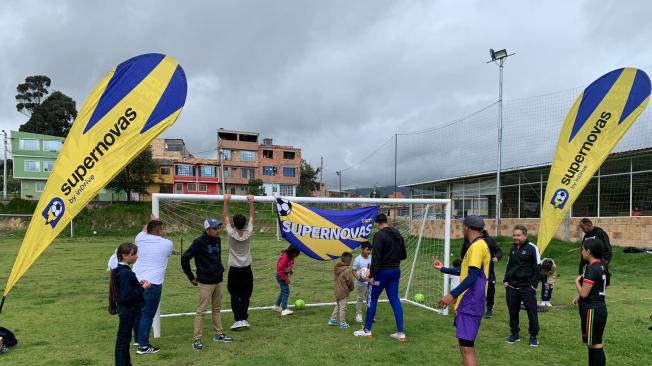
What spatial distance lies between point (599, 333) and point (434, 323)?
3.00m

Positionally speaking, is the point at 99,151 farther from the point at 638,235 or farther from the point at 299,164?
the point at 299,164

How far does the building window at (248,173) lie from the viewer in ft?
188

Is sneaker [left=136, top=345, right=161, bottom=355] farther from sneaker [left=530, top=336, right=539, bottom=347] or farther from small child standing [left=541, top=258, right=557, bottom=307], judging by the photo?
small child standing [left=541, top=258, right=557, bottom=307]

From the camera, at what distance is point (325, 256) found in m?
7.29

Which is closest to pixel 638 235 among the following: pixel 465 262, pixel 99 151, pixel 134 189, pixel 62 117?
pixel 465 262

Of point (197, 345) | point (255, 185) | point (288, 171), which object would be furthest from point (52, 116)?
point (197, 345)

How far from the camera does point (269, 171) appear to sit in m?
58.8

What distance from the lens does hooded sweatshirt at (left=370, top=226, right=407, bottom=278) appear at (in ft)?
19.0

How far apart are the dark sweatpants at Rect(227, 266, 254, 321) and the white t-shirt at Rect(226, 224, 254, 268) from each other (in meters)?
0.09

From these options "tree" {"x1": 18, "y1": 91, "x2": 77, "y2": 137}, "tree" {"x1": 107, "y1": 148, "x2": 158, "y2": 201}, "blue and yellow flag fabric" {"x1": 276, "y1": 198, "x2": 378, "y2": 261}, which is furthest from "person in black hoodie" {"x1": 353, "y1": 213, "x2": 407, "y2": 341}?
"tree" {"x1": 18, "y1": 91, "x2": 77, "y2": 137}

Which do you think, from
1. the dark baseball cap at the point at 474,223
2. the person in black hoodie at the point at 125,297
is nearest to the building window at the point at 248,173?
the person in black hoodie at the point at 125,297

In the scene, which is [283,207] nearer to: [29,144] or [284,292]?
[284,292]

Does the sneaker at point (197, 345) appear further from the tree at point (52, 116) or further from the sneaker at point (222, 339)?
the tree at point (52, 116)

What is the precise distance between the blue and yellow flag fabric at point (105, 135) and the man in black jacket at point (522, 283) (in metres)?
5.18
